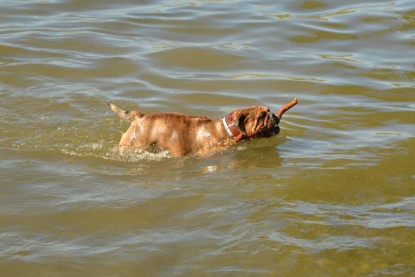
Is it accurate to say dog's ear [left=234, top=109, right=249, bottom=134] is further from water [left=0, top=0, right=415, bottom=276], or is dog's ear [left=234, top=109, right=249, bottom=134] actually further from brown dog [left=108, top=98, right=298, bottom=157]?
water [left=0, top=0, right=415, bottom=276]

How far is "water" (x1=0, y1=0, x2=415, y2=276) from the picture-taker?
22.1ft

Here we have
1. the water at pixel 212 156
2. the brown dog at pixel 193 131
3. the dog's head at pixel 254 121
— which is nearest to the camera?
the water at pixel 212 156

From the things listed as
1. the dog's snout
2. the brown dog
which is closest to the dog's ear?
the brown dog

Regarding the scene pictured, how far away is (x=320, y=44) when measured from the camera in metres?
15.1

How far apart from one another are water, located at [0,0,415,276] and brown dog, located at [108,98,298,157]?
7.0 inches

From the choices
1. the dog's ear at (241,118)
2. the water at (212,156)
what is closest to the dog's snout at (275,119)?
the dog's ear at (241,118)

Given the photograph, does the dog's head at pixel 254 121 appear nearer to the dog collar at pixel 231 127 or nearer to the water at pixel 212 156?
the dog collar at pixel 231 127

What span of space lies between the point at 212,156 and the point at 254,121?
658mm

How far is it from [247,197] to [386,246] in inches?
65.5

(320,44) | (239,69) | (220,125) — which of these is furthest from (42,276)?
(320,44)

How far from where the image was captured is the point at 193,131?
928cm

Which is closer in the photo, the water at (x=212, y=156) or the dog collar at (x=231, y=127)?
the water at (x=212, y=156)

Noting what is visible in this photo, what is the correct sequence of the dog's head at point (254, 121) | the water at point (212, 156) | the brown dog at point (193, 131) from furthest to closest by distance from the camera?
the dog's head at point (254, 121) < the brown dog at point (193, 131) < the water at point (212, 156)

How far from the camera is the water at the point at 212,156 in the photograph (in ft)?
22.1
